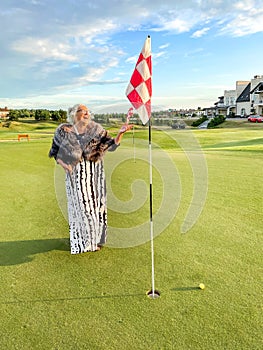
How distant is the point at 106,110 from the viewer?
152 inches

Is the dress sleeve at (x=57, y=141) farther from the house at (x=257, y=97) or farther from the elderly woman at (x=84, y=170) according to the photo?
the house at (x=257, y=97)

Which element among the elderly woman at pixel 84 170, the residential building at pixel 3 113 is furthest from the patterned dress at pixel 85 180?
the residential building at pixel 3 113

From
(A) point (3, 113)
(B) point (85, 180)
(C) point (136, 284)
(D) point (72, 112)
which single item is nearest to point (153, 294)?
(C) point (136, 284)

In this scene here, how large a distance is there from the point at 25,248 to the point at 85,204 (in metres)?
0.94

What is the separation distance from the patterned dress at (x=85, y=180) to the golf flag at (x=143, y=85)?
0.69 metres

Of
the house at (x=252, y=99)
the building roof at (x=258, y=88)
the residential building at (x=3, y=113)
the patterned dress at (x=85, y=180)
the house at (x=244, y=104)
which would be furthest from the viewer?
the house at (x=244, y=104)

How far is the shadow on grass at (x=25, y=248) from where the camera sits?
345 cm

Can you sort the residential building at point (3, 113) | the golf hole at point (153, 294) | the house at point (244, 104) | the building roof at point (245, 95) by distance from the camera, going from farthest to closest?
the building roof at point (245, 95) → the house at point (244, 104) → the residential building at point (3, 113) → the golf hole at point (153, 294)

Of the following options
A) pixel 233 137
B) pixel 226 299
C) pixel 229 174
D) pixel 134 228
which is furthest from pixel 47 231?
pixel 233 137

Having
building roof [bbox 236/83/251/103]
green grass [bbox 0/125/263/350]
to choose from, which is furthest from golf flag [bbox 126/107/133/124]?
building roof [bbox 236/83/251/103]

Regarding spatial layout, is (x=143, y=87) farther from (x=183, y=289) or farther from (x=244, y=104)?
(x=244, y=104)

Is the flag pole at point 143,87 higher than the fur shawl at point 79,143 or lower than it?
higher

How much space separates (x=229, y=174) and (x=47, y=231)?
4864 millimetres

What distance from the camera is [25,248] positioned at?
3711 mm
